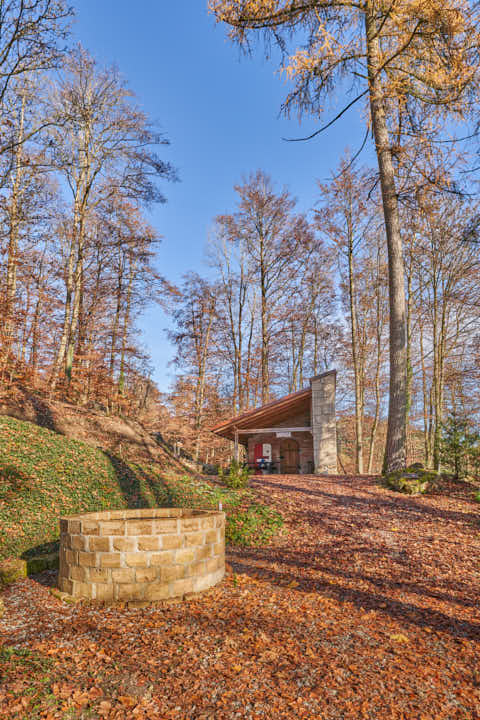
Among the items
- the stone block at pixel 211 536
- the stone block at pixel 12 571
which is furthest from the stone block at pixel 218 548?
the stone block at pixel 12 571

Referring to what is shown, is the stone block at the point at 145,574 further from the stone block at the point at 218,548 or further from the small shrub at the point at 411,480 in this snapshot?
the small shrub at the point at 411,480

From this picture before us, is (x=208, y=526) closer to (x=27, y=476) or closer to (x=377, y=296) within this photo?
(x=27, y=476)

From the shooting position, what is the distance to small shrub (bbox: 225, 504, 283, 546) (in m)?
7.08

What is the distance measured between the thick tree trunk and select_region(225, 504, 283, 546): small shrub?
11.3 feet

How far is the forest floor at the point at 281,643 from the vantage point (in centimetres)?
276

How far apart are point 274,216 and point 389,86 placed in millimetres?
12743

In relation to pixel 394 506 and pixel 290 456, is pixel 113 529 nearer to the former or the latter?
pixel 394 506

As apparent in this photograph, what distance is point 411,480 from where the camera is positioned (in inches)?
334

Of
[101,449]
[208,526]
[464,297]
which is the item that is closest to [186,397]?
[101,449]

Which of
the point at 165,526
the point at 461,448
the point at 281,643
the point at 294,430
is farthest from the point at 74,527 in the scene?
the point at 294,430

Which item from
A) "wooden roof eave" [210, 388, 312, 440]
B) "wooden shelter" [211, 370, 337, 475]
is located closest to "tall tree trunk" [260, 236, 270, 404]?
"wooden shelter" [211, 370, 337, 475]

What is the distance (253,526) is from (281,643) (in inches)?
154

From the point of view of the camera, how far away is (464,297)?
15.2 meters

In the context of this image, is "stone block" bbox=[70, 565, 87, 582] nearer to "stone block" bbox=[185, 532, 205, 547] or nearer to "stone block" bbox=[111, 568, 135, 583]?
"stone block" bbox=[111, 568, 135, 583]
